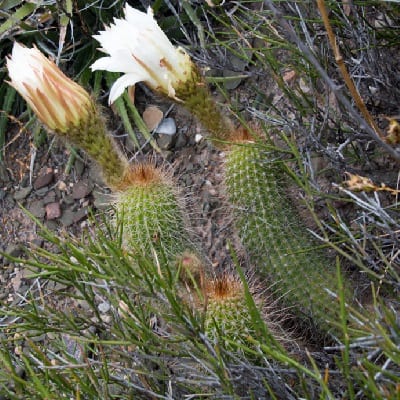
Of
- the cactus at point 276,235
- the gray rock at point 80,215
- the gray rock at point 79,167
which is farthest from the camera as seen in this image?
the gray rock at point 79,167

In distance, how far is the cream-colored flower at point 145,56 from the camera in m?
1.58

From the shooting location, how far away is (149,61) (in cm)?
159

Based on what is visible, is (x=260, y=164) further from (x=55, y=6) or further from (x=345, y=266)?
(x=55, y=6)

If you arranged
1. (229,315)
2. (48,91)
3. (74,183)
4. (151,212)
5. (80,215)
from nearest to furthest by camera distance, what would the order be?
(229,315), (48,91), (151,212), (80,215), (74,183)

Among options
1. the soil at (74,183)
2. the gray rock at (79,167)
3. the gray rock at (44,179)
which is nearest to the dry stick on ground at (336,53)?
the soil at (74,183)

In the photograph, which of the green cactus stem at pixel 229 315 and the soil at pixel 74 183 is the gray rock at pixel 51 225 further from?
the green cactus stem at pixel 229 315

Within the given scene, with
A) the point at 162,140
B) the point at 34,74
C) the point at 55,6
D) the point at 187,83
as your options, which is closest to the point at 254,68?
the point at 162,140

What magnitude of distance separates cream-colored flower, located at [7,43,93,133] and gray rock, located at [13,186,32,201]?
103cm

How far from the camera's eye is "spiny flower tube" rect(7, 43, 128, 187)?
61.7 inches

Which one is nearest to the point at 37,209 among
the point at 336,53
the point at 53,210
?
the point at 53,210

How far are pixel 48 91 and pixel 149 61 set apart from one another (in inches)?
9.5

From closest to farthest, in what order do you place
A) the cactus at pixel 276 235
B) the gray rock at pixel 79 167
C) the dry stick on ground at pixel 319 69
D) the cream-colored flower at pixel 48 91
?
the dry stick on ground at pixel 319 69 → the cream-colored flower at pixel 48 91 → the cactus at pixel 276 235 → the gray rock at pixel 79 167

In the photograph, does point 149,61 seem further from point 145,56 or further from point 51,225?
point 51,225

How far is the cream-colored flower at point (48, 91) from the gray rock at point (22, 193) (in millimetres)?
1033
